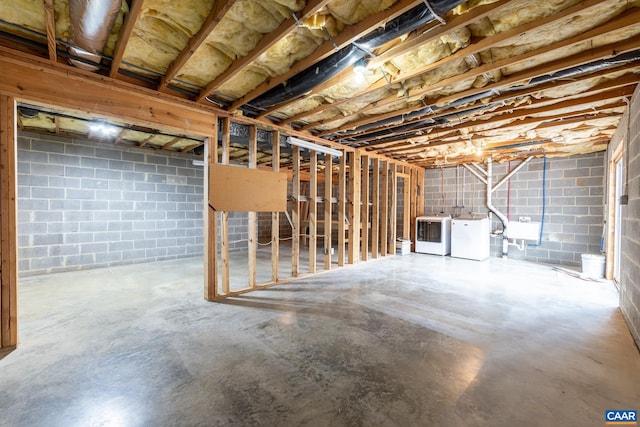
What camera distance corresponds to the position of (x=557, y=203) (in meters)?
5.37

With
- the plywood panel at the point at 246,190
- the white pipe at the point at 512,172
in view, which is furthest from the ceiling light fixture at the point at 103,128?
the white pipe at the point at 512,172

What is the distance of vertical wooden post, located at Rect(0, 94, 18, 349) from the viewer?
2.03m

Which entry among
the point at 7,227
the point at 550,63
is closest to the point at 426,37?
the point at 550,63

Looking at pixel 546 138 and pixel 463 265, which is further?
pixel 463 265

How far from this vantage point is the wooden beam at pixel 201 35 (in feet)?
5.32

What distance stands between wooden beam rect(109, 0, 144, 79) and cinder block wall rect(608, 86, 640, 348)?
3925 mm

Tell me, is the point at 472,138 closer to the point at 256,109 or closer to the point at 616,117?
the point at 616,117

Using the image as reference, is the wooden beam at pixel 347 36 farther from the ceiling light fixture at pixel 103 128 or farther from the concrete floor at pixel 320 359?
the ceiling light fixture at pixel 103 128

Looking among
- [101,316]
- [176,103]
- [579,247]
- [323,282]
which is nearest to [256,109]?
[176,103]

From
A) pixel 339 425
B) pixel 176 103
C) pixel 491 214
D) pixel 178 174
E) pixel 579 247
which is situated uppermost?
pixel 176 103

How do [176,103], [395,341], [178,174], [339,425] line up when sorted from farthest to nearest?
[178,174]
[176,103]
[395,341]
[339,425]

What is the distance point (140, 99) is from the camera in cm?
264

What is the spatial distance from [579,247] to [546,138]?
2.43 m

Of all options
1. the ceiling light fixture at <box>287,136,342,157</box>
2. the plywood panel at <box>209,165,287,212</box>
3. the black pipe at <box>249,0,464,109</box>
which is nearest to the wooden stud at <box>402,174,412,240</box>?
the ceiling light fixture at <box>287,136,342,157</box>
